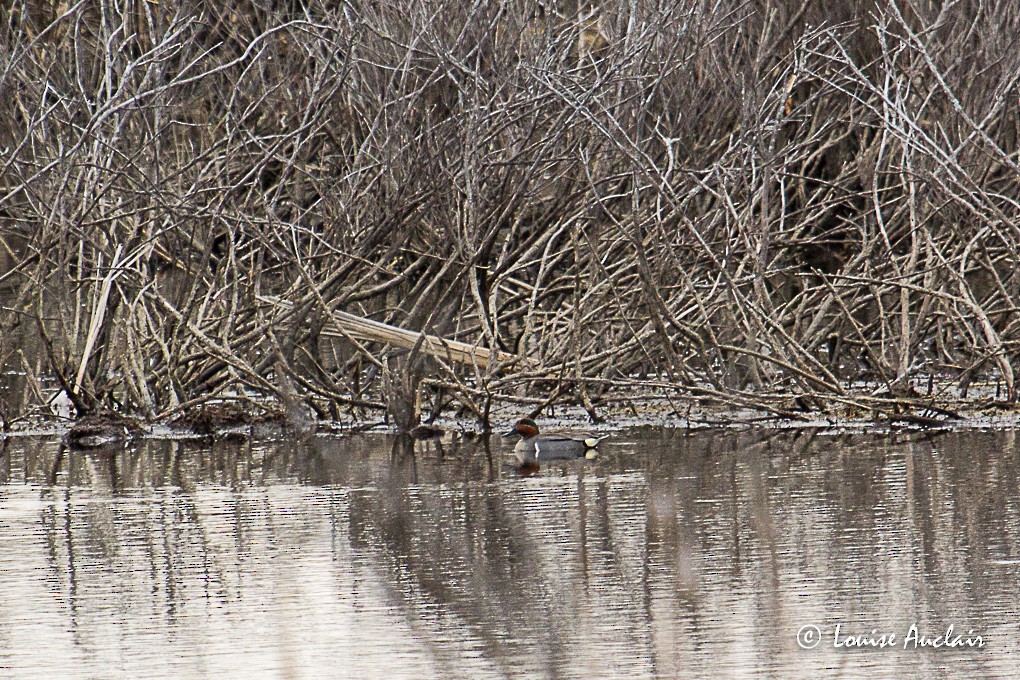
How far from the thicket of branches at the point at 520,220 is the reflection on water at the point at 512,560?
51.2 inches

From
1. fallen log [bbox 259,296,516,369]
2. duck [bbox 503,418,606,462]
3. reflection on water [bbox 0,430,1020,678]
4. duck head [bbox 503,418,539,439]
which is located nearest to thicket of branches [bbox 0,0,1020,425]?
fallen log [bbox 259,296,516,369]

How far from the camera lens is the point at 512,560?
314 inches

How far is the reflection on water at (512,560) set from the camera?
642 centimetres

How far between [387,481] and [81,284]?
13.0 feet

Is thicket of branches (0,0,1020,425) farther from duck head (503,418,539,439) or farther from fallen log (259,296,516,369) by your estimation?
duck head (503,418,539,439)

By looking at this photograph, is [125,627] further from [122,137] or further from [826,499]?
[122,137]

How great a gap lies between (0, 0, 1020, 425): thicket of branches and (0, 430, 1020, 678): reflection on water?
51.2 inches

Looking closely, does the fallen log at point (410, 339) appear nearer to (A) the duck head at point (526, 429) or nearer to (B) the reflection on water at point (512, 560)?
(A) the duck head at point (526, 429)

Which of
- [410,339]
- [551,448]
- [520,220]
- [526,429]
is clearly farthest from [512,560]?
[520,220]

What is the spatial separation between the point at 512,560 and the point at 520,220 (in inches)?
232

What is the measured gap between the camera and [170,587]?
25.3 ft

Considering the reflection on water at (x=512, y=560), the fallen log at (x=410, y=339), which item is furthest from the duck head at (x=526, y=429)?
the fallen log at (x=410, y=339)

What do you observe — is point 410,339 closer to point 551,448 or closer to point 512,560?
point 551,448

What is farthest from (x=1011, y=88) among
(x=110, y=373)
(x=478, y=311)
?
(x=110, y=373)
